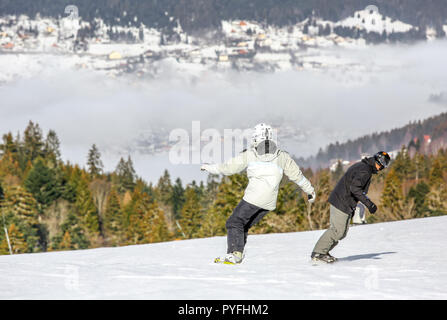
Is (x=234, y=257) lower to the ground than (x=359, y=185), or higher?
lower

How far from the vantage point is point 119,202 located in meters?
118

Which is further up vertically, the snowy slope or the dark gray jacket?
the dark gray jacket

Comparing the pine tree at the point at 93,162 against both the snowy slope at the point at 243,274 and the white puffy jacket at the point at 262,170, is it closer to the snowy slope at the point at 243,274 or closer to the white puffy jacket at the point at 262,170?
the snowy slope at the point at 243,274

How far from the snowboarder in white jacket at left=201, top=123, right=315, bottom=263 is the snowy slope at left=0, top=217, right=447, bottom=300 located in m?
0.71

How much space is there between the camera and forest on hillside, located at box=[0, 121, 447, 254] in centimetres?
6438

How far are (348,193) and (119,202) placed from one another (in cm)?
11123

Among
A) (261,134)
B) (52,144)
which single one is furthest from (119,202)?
(261,134)

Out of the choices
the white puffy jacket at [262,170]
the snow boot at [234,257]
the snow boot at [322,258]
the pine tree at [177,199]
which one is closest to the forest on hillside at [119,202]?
the pine tree at [177,199]

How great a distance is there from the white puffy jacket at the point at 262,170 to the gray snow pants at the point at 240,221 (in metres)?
0.12

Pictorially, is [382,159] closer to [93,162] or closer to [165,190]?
[165,190]

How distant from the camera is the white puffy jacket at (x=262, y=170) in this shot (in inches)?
355

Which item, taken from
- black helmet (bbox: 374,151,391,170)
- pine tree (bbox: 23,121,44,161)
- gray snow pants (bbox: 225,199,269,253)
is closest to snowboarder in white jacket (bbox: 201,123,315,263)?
gray snow pants (bbox: 225,199,269,253)

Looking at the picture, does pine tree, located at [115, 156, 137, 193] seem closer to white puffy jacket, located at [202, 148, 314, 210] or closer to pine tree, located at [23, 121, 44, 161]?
pine tree, located at [23, 121, 44, 161]
